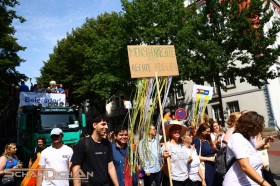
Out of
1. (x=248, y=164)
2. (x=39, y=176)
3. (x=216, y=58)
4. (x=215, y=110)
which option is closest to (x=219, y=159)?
(x=248, y=164)

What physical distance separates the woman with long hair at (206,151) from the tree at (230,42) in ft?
40.9

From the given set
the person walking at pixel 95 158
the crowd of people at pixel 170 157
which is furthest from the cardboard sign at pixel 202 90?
the person walking at pixel 95 158

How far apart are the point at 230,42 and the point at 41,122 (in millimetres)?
12274

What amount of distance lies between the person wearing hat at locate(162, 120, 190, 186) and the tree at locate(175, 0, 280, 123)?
1337 centimetres

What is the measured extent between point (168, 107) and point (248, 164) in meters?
28.5

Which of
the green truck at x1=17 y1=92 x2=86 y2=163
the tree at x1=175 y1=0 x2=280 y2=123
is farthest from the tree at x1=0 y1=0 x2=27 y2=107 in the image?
the tree at x1=175 y1=0 x2=280 y2=123

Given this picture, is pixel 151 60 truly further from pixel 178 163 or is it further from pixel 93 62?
pixel 93 62

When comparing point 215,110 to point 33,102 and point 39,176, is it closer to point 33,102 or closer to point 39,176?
point 33,102

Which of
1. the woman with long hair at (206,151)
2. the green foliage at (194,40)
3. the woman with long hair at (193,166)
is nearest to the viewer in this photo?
the woman with long hair at (193,166)

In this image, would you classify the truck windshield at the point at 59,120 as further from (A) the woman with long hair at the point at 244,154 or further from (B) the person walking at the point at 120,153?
(A) the woman with long hair at the point at 244,154

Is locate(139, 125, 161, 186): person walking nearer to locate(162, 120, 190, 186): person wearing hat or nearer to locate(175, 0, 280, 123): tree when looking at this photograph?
locate(162, 120, 190, 186): person wearing hat

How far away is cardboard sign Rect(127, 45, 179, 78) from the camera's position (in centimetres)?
435

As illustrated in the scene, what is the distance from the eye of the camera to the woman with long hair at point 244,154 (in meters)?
2.63

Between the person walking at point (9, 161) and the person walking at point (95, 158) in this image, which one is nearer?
the person walking at point (95, 158)
